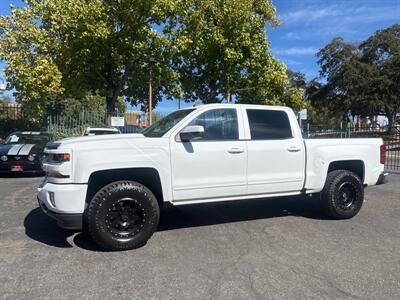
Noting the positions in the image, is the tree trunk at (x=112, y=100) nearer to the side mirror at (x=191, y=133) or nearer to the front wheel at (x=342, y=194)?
the front wheel at (x=342, y=194)

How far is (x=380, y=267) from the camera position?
4953 mm

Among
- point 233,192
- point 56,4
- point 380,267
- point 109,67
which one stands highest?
point 56,4

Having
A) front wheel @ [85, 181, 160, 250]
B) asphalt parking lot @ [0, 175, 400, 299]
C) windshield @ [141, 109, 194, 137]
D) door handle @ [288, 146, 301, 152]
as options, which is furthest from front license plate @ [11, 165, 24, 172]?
door handle @ [288, 146, 301, 152]

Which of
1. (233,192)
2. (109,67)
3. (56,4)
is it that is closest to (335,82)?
(109,67)

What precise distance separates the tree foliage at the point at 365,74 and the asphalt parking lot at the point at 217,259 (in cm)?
4078

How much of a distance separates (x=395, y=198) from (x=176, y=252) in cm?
613

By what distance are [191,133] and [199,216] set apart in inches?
87.6

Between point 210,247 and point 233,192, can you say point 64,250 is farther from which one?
point 233,192

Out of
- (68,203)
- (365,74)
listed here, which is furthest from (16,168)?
Answer: (365,74)

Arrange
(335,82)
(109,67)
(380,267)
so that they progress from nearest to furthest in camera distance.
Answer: (380,267) → (109,67) → (335,82)

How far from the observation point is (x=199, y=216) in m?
7.55

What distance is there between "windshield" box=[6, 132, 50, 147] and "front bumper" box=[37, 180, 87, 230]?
926 centimetres

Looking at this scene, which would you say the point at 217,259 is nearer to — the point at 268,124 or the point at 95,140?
the point at 95,140

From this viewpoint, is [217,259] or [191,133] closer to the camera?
[217,259]
